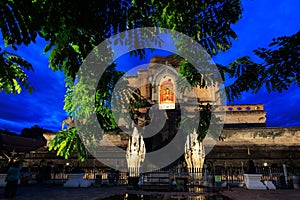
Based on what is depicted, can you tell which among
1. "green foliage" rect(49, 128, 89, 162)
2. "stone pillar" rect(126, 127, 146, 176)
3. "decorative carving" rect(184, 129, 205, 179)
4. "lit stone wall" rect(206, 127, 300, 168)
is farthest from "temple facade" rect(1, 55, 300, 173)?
"green foliage" rect(49, 128, 89, 162)

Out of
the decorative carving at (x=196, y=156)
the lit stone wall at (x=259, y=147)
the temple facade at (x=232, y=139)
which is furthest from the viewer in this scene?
the temple facade at (x=232, y=139)

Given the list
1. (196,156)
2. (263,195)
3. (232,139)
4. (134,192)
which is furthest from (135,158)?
(232,139)

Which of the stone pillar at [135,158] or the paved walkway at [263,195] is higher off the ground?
the stone pillar at [135,158]

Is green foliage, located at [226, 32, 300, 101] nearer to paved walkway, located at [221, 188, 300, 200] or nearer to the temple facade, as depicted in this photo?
paved walkway, located at [221, 188, 300, 200]

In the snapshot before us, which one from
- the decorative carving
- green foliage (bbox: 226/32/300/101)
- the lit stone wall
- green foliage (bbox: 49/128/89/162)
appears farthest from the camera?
the lit stone wall

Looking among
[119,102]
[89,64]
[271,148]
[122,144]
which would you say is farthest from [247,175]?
[122,144]

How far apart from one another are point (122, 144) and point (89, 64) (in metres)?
21.1

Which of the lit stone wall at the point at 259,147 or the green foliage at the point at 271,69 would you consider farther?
the lit stone wall at the point at 259,147

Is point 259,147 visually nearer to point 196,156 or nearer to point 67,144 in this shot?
point 196,156

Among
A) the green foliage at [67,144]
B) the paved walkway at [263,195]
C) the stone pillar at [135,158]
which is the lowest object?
the paved walkway at [263,195]

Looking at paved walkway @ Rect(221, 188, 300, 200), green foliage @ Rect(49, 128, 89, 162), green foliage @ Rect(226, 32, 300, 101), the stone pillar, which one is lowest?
paved walkway @ Rect(221, 188, 300, 200)

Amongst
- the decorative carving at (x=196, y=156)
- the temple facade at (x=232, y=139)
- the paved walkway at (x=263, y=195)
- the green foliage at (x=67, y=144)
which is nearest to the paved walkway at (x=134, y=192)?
the paved walkway at (x=263, y=195)

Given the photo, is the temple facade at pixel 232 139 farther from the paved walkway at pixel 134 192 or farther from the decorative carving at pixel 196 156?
the paved walkway at pixel 134 192

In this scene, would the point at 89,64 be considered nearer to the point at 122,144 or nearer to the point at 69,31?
the point at 69,31
